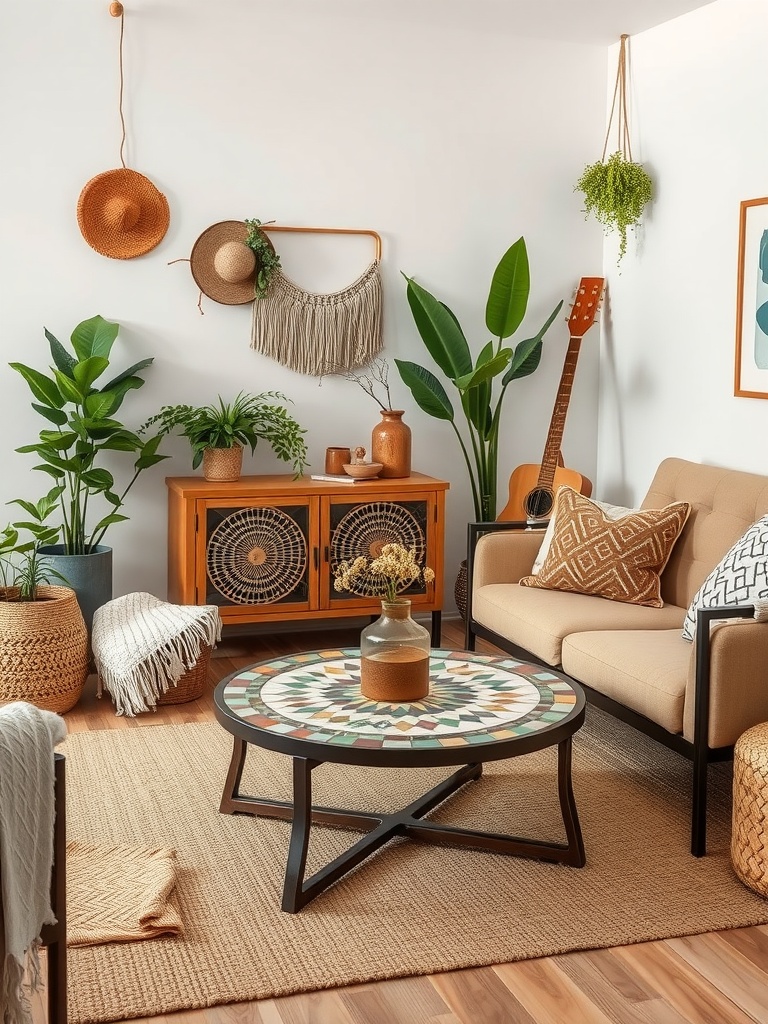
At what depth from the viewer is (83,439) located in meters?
4.01

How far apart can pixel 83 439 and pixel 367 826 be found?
191 centimetres

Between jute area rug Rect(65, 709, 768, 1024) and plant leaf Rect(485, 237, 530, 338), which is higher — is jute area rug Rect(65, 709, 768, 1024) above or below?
below

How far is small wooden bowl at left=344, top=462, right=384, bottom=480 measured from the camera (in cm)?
439

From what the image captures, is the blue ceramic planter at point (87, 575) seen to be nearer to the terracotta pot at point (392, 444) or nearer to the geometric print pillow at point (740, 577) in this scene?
the terracotta pot at point (392, 444)

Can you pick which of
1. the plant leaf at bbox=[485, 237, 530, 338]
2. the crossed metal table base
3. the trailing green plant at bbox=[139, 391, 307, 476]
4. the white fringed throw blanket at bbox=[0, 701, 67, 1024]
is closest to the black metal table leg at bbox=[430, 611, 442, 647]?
the trailing green plant at bbox=[139, 391, 307, 476]

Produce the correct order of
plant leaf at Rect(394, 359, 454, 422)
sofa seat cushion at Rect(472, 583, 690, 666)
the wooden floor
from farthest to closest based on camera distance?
plant leaf at Rect(394, 359, 454, 422) < sofa seat cushion at Rect(472, 583, 690, 666) < the wooden floor

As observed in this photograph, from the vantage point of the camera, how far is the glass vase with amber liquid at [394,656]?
2.62 metres

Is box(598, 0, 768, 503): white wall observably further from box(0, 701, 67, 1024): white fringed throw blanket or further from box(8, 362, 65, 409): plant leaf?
box(0, 701, 67, 1024): white fringed throw blanket

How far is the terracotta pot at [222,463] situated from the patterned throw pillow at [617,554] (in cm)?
130

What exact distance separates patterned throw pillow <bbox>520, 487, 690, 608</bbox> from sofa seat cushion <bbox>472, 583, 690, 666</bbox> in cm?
4

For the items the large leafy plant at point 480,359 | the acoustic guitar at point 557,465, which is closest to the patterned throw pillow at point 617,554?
the acoustic guitar at point 557,465

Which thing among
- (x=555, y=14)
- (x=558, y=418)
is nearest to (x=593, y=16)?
(x=555, y=14)

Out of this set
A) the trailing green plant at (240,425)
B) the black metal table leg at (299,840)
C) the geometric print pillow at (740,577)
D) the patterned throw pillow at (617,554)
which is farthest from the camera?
the trailing green plant at (240,425)

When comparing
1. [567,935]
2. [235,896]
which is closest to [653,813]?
[567,935]
